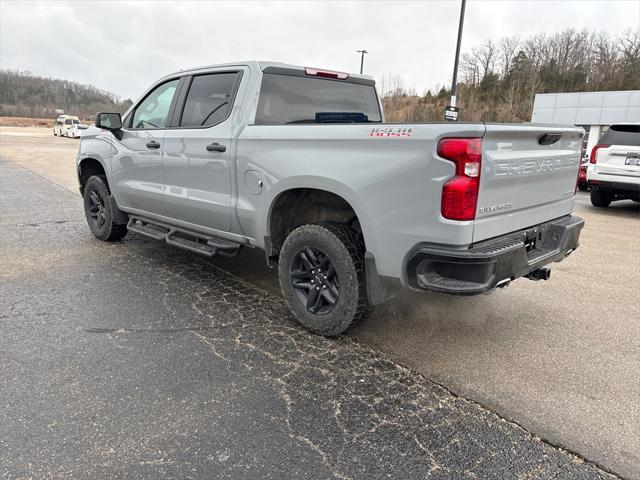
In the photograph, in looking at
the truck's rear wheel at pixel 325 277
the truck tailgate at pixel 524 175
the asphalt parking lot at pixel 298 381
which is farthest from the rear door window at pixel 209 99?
the truck tailgate at pixel 524 175

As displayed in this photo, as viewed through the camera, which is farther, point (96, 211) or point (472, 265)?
point (96, 211)

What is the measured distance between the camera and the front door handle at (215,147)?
4.07m

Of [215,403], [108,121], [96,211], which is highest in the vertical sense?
[108,121]

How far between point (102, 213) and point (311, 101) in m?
3.34

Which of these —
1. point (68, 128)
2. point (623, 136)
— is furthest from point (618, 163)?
point (68, 128)

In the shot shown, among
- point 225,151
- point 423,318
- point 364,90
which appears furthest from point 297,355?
point 364,90

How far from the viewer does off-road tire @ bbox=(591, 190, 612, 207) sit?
10.3 metres

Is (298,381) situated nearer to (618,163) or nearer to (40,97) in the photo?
(618,163)

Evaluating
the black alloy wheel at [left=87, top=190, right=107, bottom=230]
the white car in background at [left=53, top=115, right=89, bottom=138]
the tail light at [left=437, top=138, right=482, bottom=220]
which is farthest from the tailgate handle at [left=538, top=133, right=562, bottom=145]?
the white car in background at [left=53, top=115, right=89, bottom=138]

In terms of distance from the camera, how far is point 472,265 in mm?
2756

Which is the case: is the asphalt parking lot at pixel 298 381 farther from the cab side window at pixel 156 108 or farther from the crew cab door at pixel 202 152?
the cab side window at pixel 156 108

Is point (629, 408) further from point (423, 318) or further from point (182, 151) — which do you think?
point (182, 151)

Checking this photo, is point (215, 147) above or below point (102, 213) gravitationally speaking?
above

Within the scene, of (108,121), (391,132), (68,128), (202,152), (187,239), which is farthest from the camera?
(68,128)
